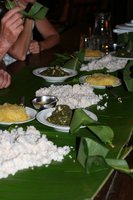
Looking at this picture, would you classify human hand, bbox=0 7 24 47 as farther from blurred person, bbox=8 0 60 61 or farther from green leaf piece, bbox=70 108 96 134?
green leaf piece, bbox=70 108 96 134

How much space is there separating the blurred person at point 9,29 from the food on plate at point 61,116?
590 mm

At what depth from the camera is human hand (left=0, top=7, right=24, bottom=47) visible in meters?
1.89

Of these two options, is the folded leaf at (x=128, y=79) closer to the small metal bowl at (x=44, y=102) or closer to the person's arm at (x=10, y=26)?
the small metal bowl at (x=44, y=102)

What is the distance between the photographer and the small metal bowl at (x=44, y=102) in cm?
161

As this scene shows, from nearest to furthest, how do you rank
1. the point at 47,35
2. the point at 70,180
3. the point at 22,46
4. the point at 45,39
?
the point at 70,180 → the point at 22,46 → the point at 45,39 → the point at 47,35

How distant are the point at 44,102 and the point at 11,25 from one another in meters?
0.49

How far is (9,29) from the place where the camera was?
6.35 feet

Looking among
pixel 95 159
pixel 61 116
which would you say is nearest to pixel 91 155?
pixel 95 159

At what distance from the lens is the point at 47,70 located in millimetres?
2115

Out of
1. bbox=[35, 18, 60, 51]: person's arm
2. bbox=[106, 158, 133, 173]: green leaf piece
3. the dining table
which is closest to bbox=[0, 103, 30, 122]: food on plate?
the dining table

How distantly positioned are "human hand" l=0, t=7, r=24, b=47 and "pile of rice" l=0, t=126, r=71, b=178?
0.84 m

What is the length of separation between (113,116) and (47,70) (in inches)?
25.4

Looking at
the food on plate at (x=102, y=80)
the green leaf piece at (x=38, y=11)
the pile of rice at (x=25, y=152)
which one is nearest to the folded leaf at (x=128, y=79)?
the food on plate at (x=102, y=80)

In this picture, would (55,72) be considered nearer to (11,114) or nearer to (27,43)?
(11,114)
